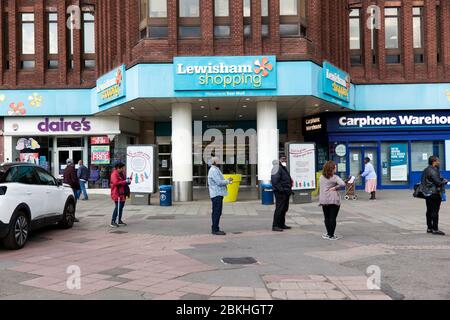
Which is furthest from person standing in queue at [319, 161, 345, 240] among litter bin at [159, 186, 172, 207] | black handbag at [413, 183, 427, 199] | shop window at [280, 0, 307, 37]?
shop window at [280, 0, 307, 37]

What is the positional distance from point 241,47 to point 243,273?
12.8 meters

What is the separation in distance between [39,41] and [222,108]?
10.4 meters

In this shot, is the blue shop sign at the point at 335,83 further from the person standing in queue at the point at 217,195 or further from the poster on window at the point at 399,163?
the person standing in queue at the point at 217,195

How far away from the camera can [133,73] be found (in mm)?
18109

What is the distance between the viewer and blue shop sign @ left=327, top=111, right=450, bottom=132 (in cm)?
2417

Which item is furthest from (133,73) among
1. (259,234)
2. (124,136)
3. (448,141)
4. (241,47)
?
(448,141)

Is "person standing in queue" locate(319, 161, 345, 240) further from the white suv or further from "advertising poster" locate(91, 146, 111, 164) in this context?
"advertising poster" locate(91, 146, 111, 164)

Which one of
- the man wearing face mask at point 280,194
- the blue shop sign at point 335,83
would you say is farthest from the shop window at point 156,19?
the man wearing face mask at point 280,194

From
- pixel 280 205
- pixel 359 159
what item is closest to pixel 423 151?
pixel 359 159

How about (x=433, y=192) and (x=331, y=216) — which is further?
(x=433, y=192)

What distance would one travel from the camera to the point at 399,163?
2450 centimetres

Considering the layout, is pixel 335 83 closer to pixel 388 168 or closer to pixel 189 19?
pixel 189 19

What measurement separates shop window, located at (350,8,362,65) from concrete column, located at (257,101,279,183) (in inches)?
318

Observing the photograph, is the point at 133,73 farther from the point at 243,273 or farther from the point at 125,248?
the point at 243,273
